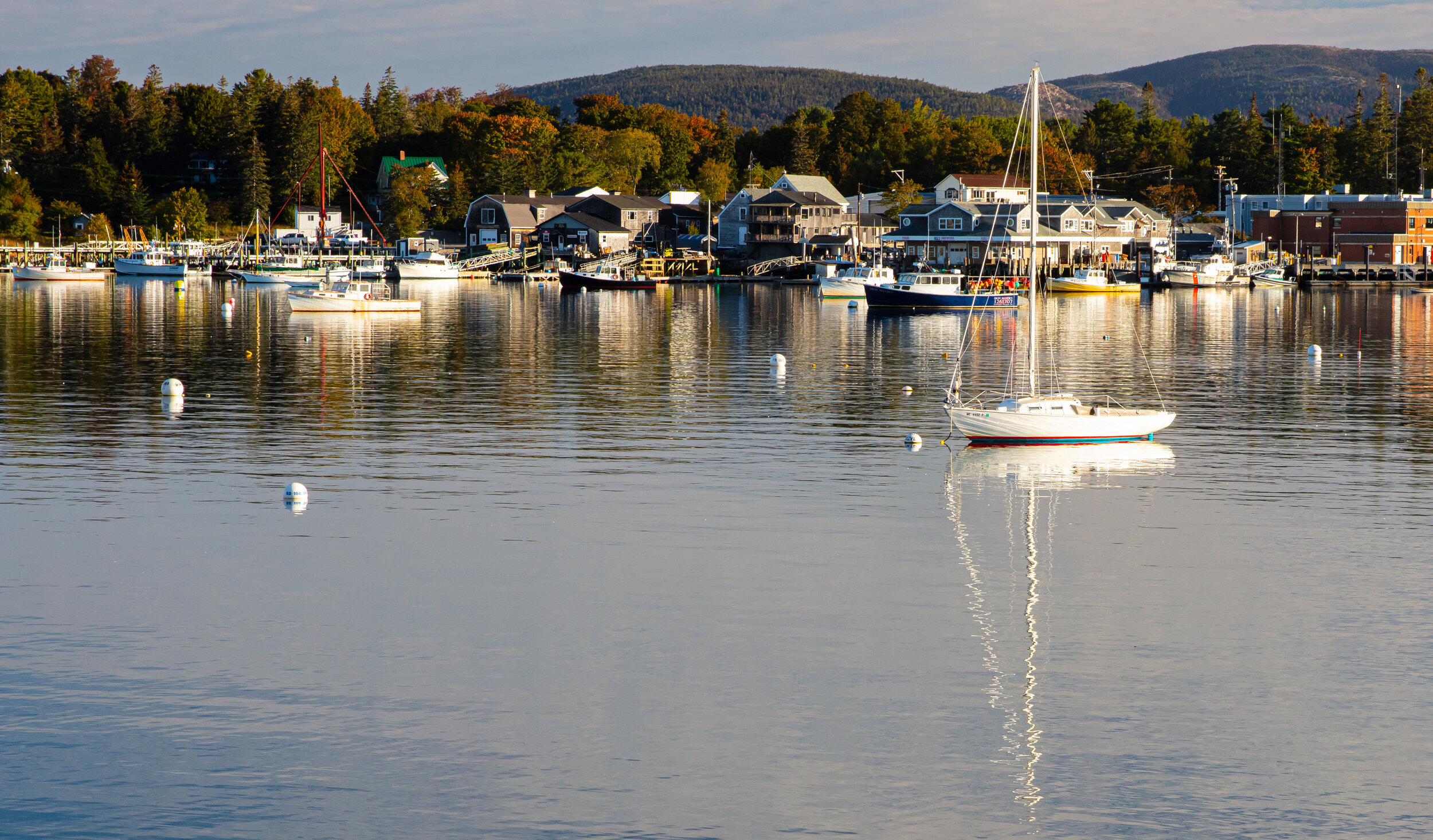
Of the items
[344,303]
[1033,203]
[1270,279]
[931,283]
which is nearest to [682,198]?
[1270,279]

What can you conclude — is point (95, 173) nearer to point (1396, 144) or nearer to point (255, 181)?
point (255, 181)

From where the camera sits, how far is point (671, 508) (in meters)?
26.0

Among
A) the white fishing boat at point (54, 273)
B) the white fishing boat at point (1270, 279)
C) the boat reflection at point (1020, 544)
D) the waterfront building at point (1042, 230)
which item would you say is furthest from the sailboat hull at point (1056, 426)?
the white fishing boat at point (54, 273)

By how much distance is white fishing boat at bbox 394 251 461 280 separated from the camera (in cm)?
14200

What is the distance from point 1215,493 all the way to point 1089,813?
1648cm

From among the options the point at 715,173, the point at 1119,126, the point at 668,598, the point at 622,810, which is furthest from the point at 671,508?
the point at 1119,126

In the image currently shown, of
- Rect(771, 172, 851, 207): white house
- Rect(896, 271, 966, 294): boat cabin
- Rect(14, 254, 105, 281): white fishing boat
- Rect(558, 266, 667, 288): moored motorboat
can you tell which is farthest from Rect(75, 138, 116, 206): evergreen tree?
Rect(896, 271, 966, 294): boat cabin

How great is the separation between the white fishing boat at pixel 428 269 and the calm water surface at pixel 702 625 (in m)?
102

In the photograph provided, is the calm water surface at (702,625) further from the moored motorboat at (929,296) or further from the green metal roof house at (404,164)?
the green metal roof house at (404,164)

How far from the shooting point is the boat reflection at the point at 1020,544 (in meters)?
14.8

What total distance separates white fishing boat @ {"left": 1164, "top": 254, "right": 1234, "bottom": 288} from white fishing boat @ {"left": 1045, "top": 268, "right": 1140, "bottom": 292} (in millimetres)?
11130

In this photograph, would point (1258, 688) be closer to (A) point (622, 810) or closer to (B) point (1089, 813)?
(B) point (1089, 813)

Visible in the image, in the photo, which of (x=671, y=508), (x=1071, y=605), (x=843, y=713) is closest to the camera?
(x=843, y=713)

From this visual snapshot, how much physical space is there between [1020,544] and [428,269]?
125505 millimetres
